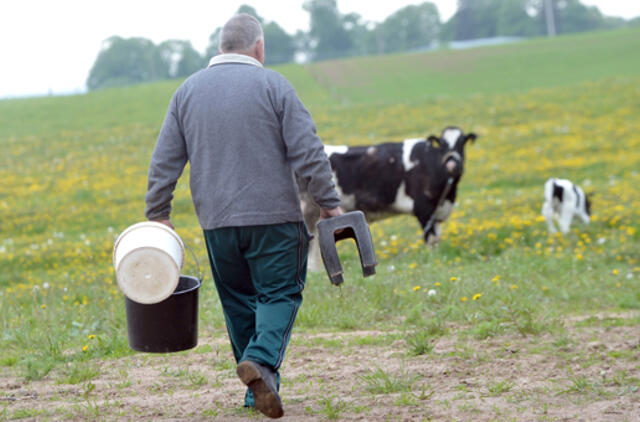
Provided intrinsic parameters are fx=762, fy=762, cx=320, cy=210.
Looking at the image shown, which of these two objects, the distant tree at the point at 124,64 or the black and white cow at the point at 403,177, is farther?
the distant tree at the point at 124,64

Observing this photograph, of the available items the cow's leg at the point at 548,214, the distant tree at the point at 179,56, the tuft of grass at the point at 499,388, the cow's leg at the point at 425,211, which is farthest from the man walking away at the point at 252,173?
the distant tree at the point at 179,56

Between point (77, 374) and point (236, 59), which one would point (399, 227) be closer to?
point (77, 374)

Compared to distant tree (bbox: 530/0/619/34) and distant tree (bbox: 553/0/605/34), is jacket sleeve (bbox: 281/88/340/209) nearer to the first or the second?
distant tree (bbox: 530/0/619/34)

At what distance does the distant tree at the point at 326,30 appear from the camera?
360 ft

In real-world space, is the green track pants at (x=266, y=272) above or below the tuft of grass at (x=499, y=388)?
above

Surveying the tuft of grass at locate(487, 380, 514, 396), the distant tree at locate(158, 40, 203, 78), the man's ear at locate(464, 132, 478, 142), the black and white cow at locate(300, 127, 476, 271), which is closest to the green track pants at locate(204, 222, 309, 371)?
the tuft of grass at locate(487, 380, 514, 396)

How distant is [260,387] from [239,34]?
77.9 inches

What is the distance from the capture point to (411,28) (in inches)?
4830

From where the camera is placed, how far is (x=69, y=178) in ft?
67.9

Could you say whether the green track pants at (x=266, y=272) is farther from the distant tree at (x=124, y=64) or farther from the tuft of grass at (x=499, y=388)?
the distant tree at (x=124, y=64)

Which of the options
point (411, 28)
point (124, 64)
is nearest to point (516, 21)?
point (411, 28)

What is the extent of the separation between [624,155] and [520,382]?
15.5m

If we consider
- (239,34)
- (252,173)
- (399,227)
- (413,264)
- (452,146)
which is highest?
(239,34)

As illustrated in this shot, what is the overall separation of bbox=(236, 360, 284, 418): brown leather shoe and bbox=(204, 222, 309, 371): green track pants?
0.15 m
